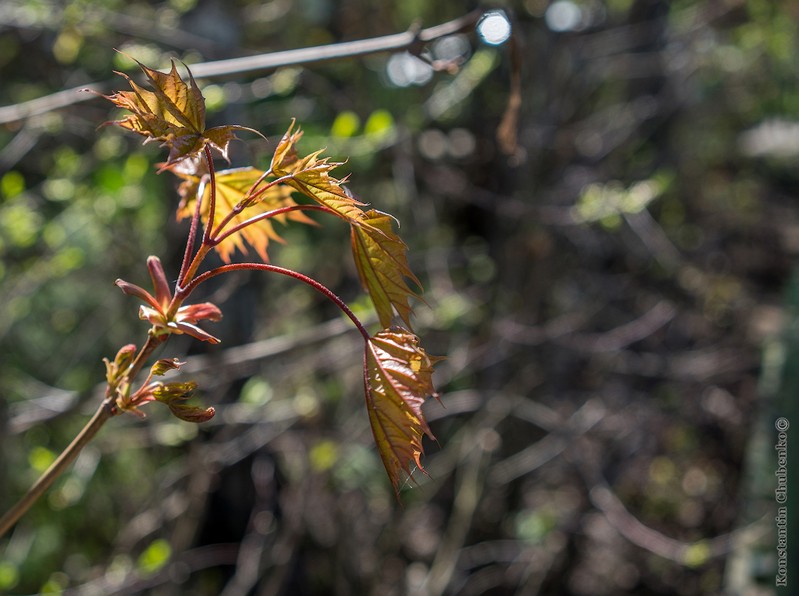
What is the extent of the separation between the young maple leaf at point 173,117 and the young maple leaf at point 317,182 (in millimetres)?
53

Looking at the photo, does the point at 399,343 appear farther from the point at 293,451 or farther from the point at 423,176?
the point at 423,176

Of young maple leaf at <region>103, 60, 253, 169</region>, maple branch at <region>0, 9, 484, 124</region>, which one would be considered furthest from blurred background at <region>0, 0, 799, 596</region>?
young maple leaf at <region>103, 60, 253, 169</region>

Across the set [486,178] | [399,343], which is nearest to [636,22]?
[486,178]

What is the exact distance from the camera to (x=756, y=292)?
6207 mm

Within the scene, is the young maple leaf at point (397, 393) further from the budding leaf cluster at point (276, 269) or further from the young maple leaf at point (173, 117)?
the young maple leaf at point (173, 117)

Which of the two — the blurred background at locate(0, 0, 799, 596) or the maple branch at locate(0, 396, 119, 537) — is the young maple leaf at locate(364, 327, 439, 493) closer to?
the maple branch at locate(0, 396, 119, 537)

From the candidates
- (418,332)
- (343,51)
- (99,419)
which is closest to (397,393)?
(99,419)

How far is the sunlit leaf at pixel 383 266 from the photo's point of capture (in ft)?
2.75

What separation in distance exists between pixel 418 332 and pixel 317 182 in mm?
1946

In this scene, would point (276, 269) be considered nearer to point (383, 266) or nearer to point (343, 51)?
point (383, 266)

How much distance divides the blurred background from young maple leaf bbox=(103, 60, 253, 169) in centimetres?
89

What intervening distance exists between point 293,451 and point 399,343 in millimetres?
2292

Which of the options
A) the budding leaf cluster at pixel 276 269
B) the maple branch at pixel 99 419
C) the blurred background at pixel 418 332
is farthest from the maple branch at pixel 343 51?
the maple branch at pixel 99 419

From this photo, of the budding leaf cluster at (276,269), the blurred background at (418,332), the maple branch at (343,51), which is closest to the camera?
the budding leaf cluster at (276,269)
